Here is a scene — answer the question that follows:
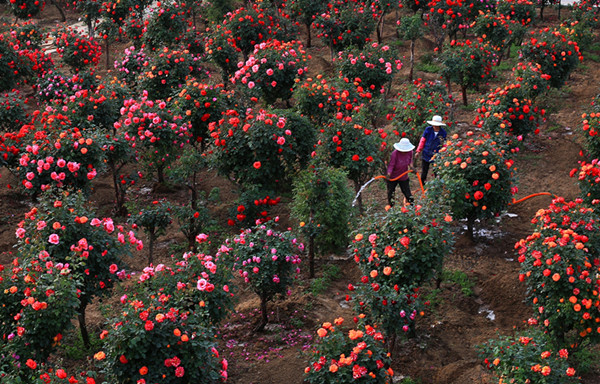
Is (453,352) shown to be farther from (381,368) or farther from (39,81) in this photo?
(39,81)

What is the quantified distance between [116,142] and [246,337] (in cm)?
472

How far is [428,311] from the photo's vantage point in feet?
30.8

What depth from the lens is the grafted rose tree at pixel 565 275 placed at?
25.0 feet

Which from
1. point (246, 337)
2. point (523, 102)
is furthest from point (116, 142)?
point (523, 102)

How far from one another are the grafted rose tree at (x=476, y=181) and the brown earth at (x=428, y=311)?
92 centimetres

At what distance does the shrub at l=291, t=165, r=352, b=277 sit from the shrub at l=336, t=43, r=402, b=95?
15.6 ft

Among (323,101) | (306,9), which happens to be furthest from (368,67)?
(306,9)

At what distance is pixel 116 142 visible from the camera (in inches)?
461

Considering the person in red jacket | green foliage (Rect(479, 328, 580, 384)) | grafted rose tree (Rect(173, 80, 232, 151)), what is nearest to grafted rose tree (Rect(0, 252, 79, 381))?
green foliage (Rect(479, 328, 580, 384))

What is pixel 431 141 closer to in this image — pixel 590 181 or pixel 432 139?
pixel 432 139

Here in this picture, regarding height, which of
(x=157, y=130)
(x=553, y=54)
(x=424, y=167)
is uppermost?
(x=553, y=54)

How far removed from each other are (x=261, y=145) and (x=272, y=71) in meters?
3.33

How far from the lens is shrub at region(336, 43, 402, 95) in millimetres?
14781

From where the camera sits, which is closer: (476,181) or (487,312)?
(487,312)
